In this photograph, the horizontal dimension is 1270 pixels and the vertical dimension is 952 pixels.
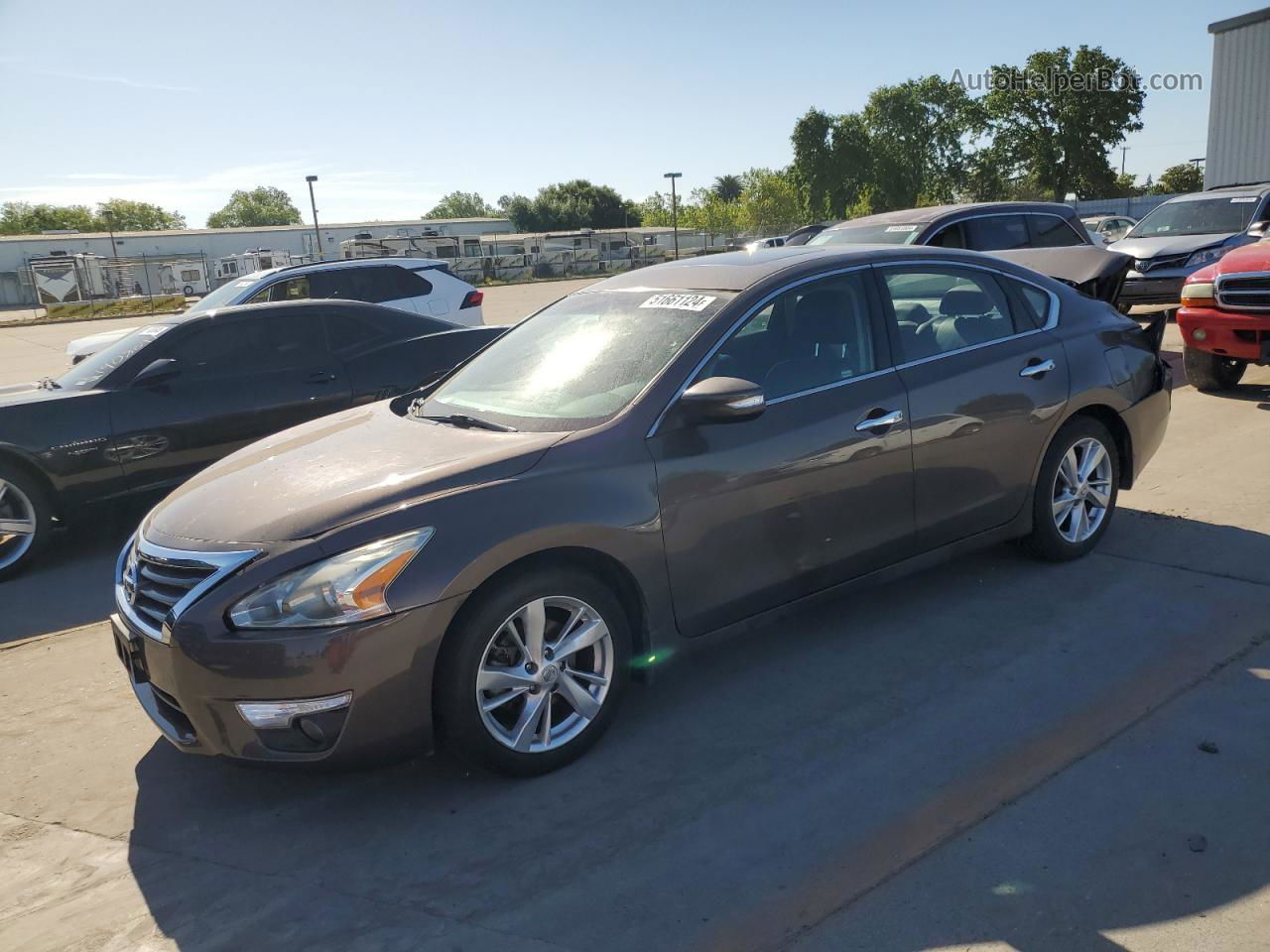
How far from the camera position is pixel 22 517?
6219 millimetres

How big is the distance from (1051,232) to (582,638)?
962 cm

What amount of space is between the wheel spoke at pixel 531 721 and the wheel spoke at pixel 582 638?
0.51ft

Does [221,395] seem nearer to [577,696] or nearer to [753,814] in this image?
[577,696]

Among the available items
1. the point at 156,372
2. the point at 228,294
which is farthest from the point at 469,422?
the point at 228,294

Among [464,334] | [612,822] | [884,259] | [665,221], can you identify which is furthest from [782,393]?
[665,221]

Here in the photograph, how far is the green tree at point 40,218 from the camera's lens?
121m

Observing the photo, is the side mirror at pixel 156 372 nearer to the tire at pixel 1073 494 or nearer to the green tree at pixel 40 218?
the tire at pixel 1073 494

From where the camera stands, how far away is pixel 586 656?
139 inches

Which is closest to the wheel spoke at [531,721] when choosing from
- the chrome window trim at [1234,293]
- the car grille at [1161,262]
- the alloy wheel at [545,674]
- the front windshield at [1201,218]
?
the alloy wheel at [545,674]

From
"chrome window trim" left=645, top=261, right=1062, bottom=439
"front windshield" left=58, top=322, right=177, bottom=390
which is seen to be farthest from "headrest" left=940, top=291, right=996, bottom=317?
"front windshield" left=58, top=322, right=177, bottom=390

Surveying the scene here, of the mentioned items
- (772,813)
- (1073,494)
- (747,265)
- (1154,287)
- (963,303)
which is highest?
(747,265)

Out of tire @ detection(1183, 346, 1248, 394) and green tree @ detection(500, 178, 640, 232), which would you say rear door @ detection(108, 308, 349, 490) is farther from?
green tree @ detection(500, 178, 640, 232)

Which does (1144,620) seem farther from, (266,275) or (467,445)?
(266,275)

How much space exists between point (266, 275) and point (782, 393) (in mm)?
9126
